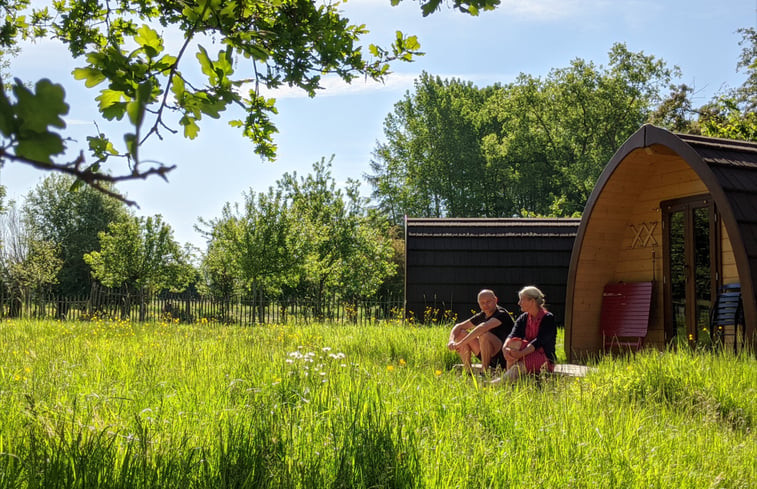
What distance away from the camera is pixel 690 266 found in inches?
448

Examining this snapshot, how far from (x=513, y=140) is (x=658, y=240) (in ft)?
109

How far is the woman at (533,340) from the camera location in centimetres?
785

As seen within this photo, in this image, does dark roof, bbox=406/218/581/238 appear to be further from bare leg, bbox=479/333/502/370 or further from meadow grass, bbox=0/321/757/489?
meadow grass, bbox=0/321/757/489

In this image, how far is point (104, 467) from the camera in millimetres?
3090

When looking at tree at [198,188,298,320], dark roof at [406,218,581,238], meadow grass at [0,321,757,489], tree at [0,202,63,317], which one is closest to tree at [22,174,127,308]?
tree at [0,202,63,317]

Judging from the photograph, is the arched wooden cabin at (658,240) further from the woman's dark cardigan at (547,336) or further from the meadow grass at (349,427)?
the meadow grass at (349,427)

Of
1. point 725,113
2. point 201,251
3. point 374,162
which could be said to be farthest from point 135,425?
point 374,162

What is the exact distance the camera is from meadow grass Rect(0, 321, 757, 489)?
3.24 metres

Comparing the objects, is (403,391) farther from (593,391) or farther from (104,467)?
(104,467)

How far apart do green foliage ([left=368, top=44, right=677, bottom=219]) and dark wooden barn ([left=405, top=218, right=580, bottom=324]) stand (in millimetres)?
19513

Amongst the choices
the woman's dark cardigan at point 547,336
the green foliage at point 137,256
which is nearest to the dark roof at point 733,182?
the woman's dark cardigan at point 547,336

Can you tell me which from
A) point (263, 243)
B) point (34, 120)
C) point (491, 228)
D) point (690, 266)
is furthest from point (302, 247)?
point (34, 120)

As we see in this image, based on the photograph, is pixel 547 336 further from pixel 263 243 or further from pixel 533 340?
pixel 263 243

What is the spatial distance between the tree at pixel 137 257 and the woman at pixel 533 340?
1213 inches
